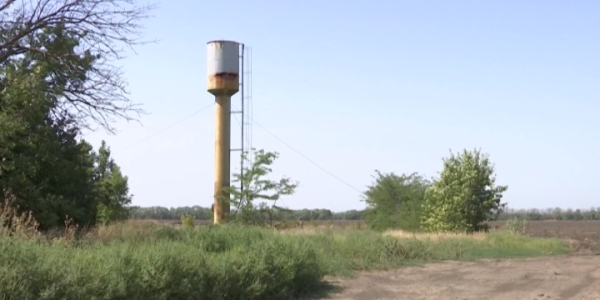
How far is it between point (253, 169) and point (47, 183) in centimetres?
2224

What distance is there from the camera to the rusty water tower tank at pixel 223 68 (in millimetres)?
40375

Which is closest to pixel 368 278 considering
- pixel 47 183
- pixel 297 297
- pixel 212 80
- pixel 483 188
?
pixel 297 297

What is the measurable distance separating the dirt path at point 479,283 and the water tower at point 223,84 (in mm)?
18859

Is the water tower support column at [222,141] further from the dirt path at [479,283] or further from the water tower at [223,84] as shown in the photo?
the dirt path at [479,283]

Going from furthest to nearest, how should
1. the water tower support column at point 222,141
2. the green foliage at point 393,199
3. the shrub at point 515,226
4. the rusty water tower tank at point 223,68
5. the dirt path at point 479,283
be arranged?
the green foliage at point 393,199 < the shrub at point 515,226 < the water tower support column at point 222,141 < the rusty water tower tank at point 223,68 < the dirt path at point 479,283

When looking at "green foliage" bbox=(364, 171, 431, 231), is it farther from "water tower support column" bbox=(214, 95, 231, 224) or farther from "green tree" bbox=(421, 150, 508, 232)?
"water tower support column" bbox=(214, 95, 231, 224)

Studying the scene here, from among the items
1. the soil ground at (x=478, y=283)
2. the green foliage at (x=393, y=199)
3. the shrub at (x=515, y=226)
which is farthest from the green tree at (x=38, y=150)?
the green foliage at (x=393, y=199)

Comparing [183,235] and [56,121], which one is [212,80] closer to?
[56,121]

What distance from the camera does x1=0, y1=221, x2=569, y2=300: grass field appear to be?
1166cm

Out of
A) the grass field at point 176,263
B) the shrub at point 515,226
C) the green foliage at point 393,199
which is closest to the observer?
the grass field at point 176,263

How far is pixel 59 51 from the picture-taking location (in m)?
18.4

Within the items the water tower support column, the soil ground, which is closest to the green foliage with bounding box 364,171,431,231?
the water tower support column

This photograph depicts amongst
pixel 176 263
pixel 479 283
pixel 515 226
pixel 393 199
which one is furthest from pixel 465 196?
pixel 176 263

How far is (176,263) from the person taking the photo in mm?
13992
